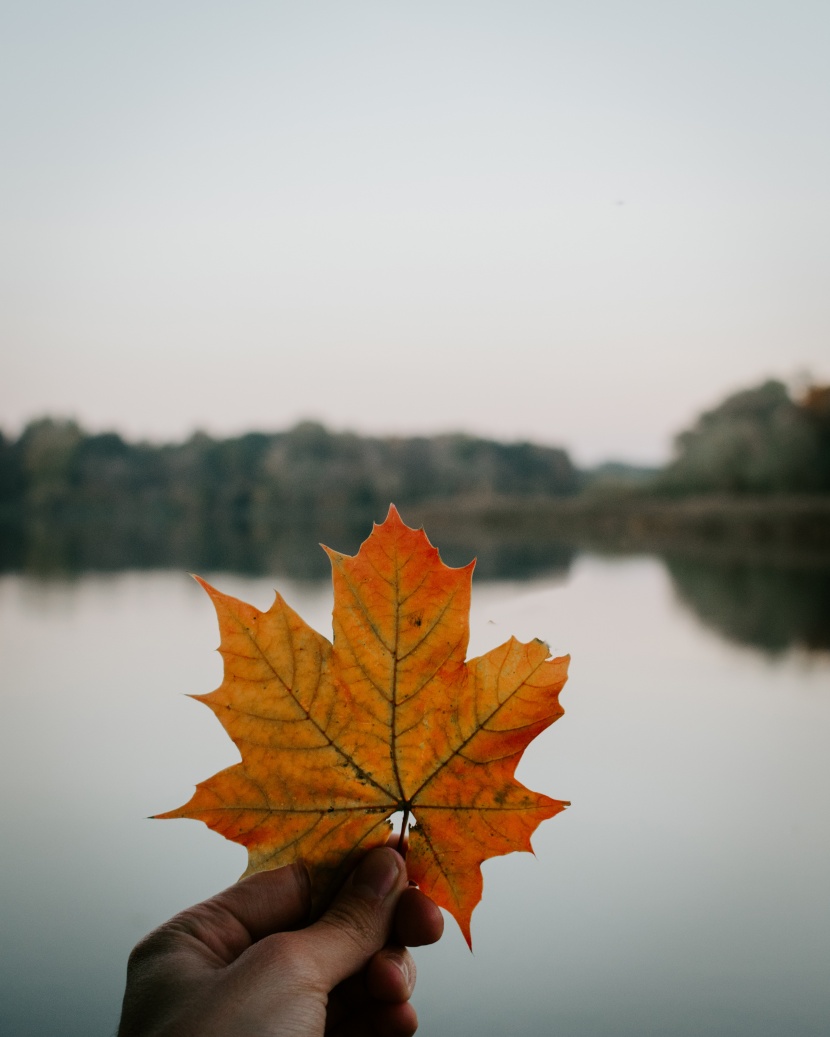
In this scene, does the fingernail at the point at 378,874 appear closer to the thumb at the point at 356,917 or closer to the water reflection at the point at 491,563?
the thumb at the point at 356,917

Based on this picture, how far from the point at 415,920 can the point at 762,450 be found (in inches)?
173

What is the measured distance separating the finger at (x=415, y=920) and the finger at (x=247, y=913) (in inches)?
1.3

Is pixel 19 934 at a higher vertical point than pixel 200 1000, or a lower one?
lower

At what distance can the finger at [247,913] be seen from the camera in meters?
0.25

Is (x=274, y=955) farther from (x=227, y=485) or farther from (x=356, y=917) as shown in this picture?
(x=227, y=485)

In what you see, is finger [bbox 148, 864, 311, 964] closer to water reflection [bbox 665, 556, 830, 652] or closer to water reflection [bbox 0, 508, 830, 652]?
water reflection [bbox 0, 508, 830, 652]

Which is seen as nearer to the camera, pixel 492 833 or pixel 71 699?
pixel 492 833

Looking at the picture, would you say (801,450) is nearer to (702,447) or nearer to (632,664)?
(702,447)

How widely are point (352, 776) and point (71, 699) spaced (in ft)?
4.85

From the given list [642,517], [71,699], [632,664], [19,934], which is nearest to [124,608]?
[71,699]

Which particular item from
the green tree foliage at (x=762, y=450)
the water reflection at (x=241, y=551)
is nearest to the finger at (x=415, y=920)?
the water reflection at (x=241, y=551)

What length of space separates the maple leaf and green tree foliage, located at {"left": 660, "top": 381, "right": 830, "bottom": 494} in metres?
4.09

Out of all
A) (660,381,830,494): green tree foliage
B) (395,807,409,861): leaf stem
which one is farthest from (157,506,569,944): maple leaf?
(660,381,830,494): green tree foliage

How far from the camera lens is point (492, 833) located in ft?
0.74
